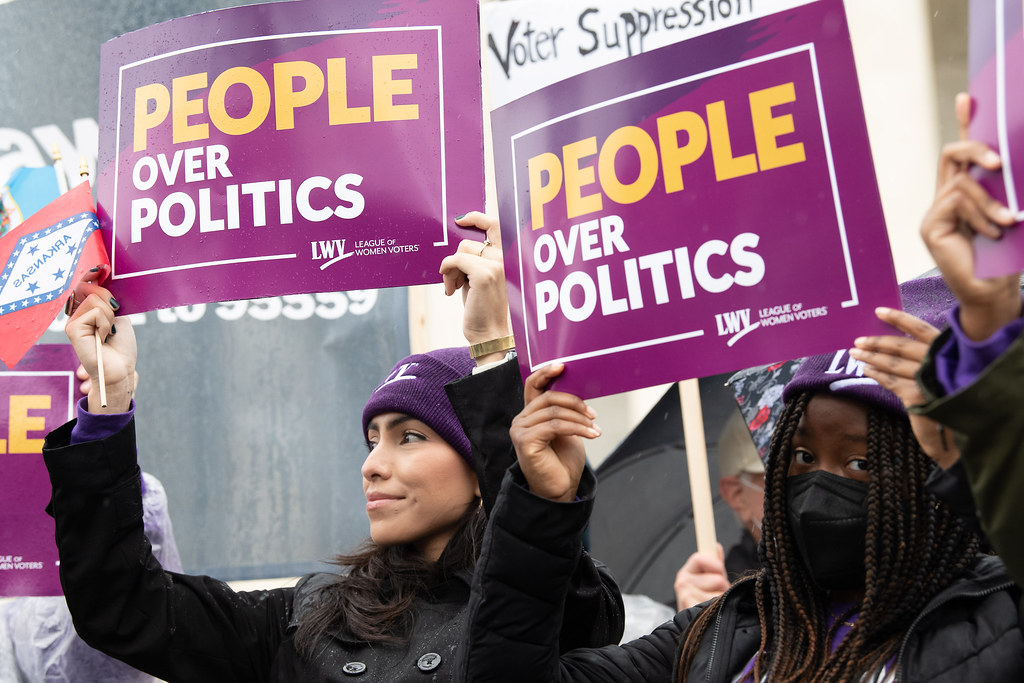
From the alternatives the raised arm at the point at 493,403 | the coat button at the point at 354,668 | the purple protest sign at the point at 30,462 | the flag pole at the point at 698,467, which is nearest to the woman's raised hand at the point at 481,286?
the raised arm at the point at 493,403

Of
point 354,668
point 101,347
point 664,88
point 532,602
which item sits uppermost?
point 664,88

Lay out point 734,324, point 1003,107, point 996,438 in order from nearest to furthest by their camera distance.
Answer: point 996,438 → point 1003,107 → point 734,324

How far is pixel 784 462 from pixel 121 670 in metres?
1.89

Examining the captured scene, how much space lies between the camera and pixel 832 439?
6.31 ft

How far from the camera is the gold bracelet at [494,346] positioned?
2.29 m

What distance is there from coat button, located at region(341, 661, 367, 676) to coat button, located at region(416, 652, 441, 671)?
0.39 ft

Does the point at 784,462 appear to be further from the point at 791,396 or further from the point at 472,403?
the point at 472,403

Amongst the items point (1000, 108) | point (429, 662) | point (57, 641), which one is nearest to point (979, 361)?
point (1000, 108)

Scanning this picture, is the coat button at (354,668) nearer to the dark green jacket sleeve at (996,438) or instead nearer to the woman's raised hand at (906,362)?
the woman's raised hand at (906,362)

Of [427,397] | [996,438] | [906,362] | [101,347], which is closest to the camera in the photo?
[996,438]

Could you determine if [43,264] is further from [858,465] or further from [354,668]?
[858,465]

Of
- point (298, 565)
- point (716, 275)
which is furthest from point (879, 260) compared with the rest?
point (298, 565)

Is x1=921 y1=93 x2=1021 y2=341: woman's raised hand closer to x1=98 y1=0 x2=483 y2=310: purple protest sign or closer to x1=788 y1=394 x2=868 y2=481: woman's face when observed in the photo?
x1=788 y1=394 x2=868 y2=481: woman's face

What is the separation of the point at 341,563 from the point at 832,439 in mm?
1267
